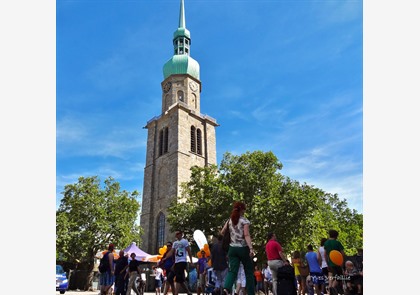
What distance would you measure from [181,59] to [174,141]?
12.1m

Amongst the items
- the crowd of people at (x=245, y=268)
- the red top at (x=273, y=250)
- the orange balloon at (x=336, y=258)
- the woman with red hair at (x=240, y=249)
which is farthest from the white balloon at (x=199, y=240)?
the woman with red hair at (x=240, y=249)

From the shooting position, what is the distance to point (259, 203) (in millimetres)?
23094

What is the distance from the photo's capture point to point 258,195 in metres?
24.5

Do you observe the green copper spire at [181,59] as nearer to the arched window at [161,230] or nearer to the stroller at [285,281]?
the arched window at [161,230]

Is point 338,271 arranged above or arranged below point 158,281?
above

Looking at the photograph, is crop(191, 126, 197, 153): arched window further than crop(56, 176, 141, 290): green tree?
Yes

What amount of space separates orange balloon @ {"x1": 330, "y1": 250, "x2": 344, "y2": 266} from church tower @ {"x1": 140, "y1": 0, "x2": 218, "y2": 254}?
2656cm

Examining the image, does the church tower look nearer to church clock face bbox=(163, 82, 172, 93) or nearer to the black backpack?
church clock face bbox=(163, 82, 172, 93)

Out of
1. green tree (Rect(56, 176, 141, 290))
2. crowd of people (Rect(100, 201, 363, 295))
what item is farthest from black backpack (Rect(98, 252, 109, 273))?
green tree (Rect(56, 176, 141, 290))

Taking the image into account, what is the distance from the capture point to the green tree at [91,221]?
82.3 feet

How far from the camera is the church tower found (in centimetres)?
3528
